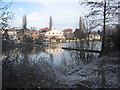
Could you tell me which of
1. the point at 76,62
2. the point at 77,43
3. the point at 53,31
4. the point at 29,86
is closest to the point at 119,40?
the point at 76,62

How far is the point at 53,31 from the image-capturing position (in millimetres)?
108000

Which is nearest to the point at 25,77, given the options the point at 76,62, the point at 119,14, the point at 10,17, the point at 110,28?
the point at 10,17

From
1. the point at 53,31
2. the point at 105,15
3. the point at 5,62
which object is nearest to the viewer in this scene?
the point at 5,62

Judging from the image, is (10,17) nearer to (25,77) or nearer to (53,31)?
(25,77)

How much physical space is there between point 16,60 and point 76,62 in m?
11.3

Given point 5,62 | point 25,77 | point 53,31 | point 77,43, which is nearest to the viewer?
point 25,77

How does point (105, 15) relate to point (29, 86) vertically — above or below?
above

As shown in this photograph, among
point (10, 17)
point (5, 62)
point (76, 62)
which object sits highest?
point (10, 17)

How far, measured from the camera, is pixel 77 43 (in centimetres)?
2728

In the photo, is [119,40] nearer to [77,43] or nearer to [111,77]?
[77,43]

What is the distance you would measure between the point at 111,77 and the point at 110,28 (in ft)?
44.2

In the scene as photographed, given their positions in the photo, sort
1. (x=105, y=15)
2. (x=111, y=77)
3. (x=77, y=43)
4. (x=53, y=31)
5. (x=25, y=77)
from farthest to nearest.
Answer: (x=53, y=31) < (x=77, y=43) < (x=105, y=15) < (x=111, y=77) < (x=25, y=77)

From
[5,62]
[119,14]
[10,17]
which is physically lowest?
[5,62]

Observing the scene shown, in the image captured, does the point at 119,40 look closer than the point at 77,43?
Yes
